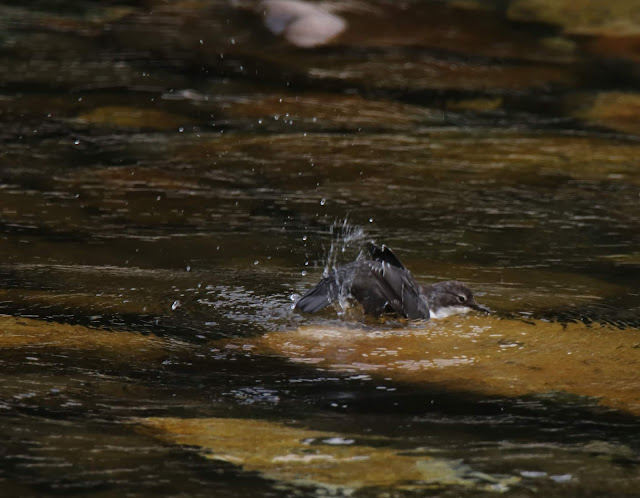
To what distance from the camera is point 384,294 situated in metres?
5.91

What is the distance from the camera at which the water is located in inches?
163

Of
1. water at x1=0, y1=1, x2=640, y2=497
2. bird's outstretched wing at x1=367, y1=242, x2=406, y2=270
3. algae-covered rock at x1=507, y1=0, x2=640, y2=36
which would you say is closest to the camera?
water at x1=0, y1=1, x2=640, y2=497

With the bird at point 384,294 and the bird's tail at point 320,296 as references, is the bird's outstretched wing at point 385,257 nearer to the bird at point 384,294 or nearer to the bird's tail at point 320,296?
the bird at point 384,294

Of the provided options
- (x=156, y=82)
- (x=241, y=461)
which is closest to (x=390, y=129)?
(x=156, y=82)

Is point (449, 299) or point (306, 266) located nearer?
point (449, 299)

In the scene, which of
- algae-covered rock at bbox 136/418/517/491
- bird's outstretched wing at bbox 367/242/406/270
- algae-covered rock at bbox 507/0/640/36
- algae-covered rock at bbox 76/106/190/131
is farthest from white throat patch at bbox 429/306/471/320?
algae-covered rock at bbox 507/0/640/36

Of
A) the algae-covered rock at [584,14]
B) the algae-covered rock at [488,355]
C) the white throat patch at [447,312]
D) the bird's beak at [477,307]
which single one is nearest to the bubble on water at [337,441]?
the algae-covered rock at [488,355]

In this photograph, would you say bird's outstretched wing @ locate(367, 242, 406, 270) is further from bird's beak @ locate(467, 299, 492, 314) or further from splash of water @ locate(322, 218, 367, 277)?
splash of water @ locate(322, 218, 367, 277)

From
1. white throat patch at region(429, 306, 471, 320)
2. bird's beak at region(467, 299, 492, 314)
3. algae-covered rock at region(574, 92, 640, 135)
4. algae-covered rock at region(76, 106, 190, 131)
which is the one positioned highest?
algae-covered rock at region(574, 92, 640, 135)

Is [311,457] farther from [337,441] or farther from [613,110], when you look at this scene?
[613,110]

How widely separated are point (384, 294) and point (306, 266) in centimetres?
125

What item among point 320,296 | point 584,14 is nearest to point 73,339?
point 320,296

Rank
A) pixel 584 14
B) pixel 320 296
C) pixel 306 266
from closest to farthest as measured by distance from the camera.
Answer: pixel 320 296, pixel 306 266, pixel 584 14

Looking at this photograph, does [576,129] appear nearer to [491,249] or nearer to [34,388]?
[491,249]
